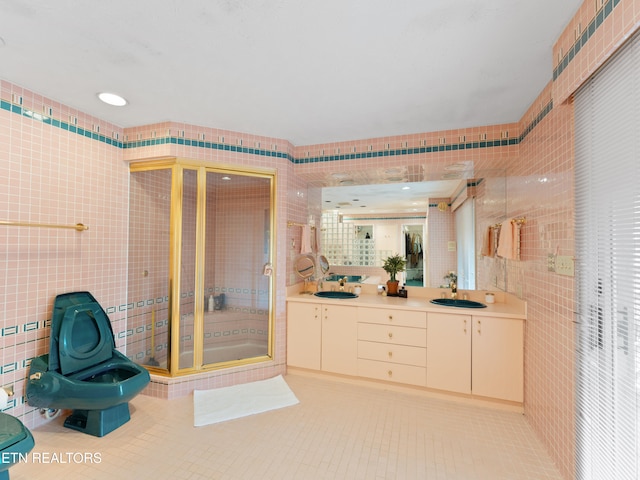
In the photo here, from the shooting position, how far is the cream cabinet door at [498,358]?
232 centimetres

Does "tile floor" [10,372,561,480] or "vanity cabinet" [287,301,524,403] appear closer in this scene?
"tile floor" [10,372,561,480]

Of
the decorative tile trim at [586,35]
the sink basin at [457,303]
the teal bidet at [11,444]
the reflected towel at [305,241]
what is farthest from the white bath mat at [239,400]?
the decorative tile trim at [586,35]

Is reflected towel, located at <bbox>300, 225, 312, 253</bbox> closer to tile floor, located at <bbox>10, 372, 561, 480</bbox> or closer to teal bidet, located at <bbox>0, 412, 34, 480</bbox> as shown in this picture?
tile floor, located at <bbox>10, 372, 561, 480</bbox>

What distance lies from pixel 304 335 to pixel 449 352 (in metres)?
1.31

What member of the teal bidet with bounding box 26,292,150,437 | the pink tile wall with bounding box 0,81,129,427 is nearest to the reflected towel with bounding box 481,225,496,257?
the teal bidet with bounding box 26,292,150,437

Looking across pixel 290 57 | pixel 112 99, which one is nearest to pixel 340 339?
pixel 290 57

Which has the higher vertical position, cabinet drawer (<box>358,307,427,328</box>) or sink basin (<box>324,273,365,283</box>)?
sink basin (<box>324,273,365,283</box>)

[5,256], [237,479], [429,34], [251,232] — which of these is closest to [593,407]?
[237,479]

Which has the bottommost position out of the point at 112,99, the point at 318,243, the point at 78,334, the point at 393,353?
the point at 393,353

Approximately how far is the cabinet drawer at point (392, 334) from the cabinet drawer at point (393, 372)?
0.67ft

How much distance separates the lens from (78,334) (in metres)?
2.18

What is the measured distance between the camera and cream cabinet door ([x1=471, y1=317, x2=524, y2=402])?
232 cm

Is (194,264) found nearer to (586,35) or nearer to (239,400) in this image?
(239,400)

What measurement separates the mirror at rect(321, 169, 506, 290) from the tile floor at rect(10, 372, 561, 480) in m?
1.27
